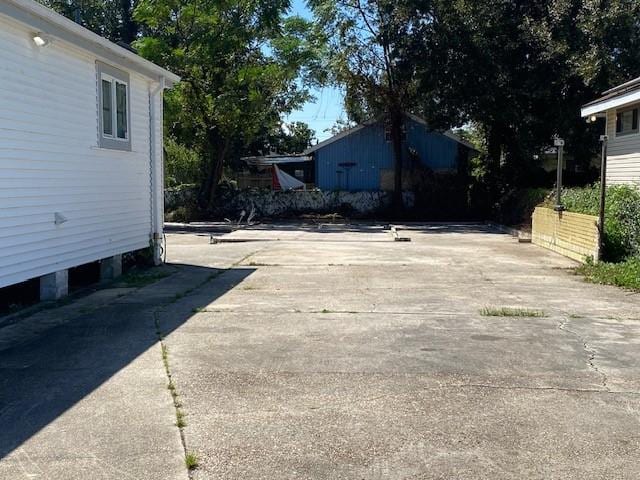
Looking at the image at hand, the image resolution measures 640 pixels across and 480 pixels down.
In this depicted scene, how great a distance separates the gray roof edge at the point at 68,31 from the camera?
777 cm

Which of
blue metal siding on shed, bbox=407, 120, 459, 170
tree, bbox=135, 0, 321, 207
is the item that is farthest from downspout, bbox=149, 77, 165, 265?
blue metal siding on shed, bbox=407, 120, 459, 170

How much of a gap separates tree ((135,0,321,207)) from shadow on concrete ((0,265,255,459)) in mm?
19626

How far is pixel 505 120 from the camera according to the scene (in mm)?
26609

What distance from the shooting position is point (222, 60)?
28.7 metres

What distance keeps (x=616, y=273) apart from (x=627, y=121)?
22.5ft

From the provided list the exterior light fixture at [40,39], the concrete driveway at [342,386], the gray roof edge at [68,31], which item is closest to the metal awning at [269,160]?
the gray roof edge at [68,31]

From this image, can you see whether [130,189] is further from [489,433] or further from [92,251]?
[489,433]

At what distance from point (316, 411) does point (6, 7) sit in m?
6.10

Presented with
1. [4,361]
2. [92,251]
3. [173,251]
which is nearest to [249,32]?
[173,251]

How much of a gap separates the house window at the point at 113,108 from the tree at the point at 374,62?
18875 mm

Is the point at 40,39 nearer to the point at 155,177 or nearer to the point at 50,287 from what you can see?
the point at 50,287

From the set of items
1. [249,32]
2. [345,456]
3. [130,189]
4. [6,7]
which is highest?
[249,32]

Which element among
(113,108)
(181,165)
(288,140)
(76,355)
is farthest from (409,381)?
(288,140)

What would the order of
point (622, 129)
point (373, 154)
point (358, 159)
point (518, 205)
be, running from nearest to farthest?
point (622, 129), point (518, 205), point (373, 154), point (358, 159)
